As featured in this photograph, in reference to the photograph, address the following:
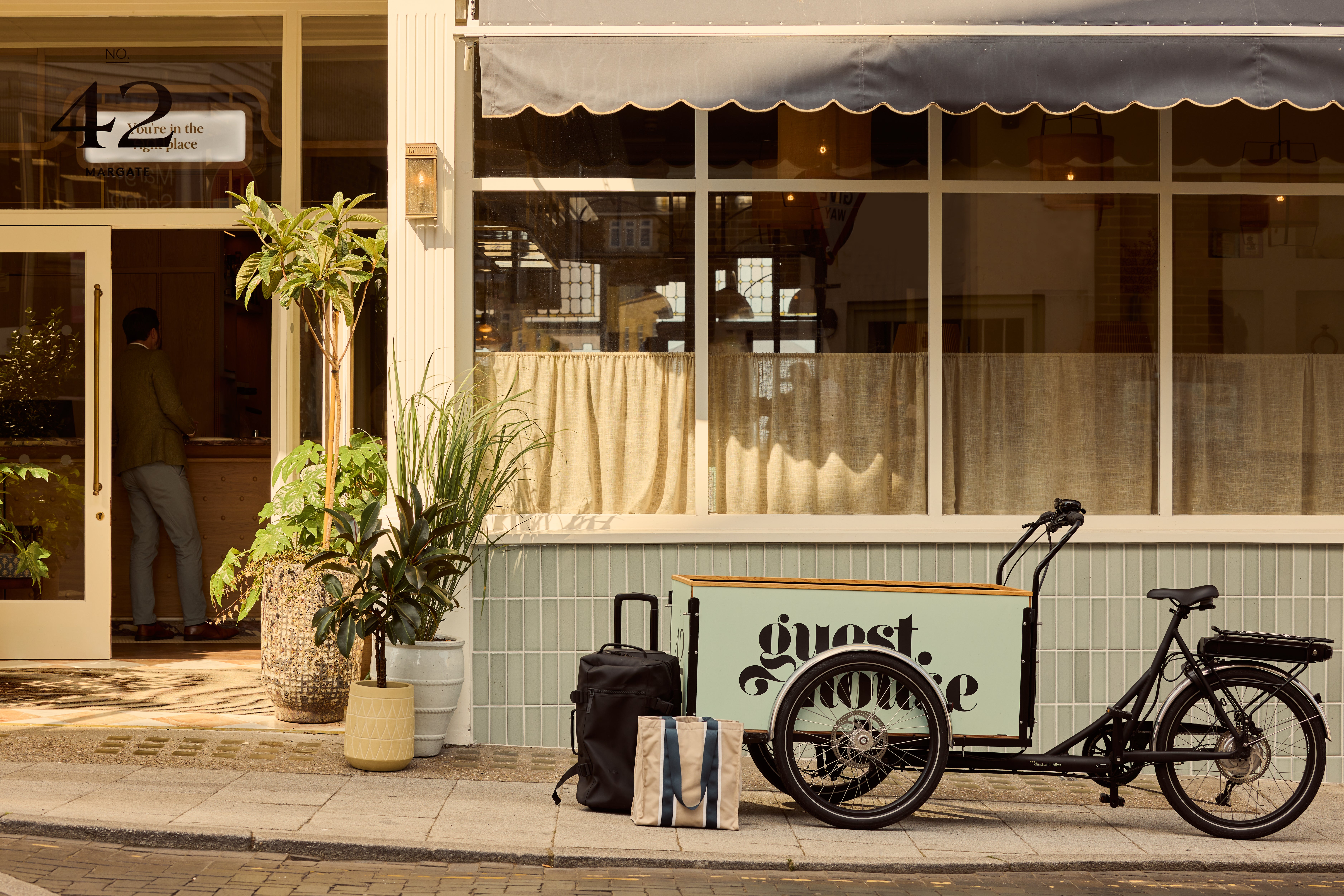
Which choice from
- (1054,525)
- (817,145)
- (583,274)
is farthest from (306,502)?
(1054,525)

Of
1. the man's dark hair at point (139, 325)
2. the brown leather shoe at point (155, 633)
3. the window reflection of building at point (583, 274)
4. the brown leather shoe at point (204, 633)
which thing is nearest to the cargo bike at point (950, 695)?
the window reflection of building at point (583, 274)

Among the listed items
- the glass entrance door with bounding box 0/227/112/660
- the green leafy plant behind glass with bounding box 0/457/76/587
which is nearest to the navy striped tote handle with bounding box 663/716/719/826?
the glass entrance door with bounding box 0/227/112/660

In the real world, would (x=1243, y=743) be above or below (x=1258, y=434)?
below

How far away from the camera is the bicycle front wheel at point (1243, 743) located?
5.10 metres

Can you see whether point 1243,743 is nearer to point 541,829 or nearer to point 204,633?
point 541,829

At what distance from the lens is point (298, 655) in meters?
6.25

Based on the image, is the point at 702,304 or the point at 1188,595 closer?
the point at 1188,595

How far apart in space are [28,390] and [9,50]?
2.08m

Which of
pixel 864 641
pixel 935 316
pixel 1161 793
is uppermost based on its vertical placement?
pixel 935 316

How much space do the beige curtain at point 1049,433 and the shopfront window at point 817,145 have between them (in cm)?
110

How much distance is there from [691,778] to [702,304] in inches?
97.8

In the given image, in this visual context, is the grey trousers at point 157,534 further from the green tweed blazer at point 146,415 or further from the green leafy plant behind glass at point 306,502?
the green leafy plant behind glass at point 306,502

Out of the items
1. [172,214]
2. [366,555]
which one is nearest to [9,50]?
[172,214]

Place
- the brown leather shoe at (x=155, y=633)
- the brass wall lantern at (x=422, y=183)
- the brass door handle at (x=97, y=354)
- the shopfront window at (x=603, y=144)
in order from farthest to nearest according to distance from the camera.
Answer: the brown leather shoe at (x=155, y=633) < the brass door handle at (x=97, y=354) < the shopfront window at (x=603, y=144) < the brass wall lantern at (x=422, y=183)
